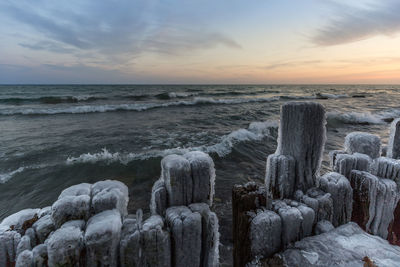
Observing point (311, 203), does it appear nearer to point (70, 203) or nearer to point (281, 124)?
point (281, 124)

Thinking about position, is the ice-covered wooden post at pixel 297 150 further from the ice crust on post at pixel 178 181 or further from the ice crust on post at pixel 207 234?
the ice crust on post at pixel 178 181

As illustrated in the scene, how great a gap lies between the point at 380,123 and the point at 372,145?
1606 cm

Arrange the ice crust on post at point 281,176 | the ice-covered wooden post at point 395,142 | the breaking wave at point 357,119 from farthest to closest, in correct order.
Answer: the breaking wave at point 357,119 < the ice-covered wooden post at point 395,142 < the ice crust on post at point 281,176

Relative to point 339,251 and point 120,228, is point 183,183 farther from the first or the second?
point 339,251

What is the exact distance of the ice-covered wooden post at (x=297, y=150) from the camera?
1.69 meters

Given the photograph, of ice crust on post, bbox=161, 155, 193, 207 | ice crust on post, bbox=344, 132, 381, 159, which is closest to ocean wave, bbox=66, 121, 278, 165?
ice crust on post, bbox=344, 132, 381, 159

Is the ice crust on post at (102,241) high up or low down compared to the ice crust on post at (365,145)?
down

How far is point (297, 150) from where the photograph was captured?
177 cm

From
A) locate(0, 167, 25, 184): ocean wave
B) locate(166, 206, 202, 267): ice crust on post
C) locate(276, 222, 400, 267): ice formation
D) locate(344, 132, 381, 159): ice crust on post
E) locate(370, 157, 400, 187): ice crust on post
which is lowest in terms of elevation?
locate(0, 167, 25, 184): ocean wave

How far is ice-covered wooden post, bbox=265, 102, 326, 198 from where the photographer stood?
66.7 inches

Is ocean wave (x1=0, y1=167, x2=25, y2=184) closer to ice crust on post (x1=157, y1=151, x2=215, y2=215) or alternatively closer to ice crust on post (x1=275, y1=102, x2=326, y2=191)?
ice crust on post (x1=157, y1=151, x2=215, y2=215)

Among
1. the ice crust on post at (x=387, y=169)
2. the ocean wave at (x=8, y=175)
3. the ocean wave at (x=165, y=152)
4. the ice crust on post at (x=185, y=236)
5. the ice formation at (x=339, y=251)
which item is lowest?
the ocean wave at (x=8, y=175)

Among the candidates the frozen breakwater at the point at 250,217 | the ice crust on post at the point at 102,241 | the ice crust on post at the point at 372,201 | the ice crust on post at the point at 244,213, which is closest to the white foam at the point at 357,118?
the ice crust on post at the point at 372,201

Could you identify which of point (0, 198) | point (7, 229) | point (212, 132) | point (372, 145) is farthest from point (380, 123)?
point (0, 198)
